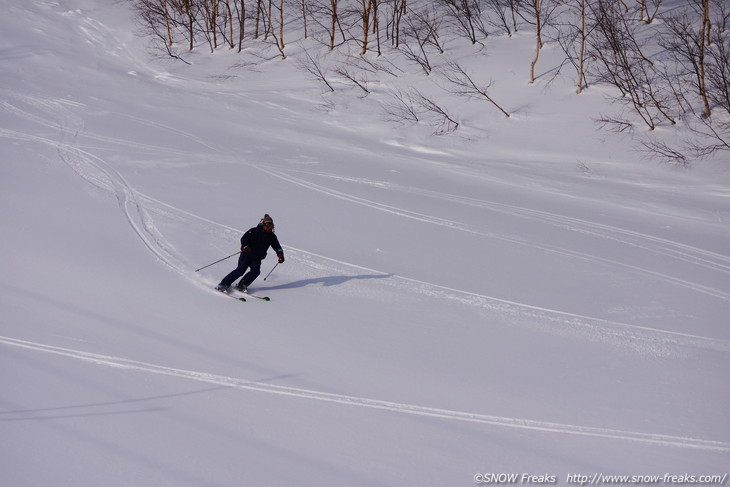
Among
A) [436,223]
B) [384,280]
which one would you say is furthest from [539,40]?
[384,280]

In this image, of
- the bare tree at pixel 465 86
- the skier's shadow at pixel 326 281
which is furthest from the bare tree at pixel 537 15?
the skier's shadow at pixel 326 281

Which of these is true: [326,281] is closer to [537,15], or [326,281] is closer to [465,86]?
[465,86]

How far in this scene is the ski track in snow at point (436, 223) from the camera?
943cm

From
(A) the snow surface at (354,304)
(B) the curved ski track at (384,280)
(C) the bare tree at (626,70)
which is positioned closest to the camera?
(A) the snow surface at (354,304)

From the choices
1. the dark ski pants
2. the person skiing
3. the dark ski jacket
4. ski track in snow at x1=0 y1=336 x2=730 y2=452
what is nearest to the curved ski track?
ski track in snow at x1=0 y1=336 x2=730 y2=452

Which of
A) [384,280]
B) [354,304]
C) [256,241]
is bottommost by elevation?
[354,304]

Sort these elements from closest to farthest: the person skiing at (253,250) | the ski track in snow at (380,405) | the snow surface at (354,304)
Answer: the snow surface at (354,304) < the ski track in snow at (380,405) < the person skiing at (253,250)

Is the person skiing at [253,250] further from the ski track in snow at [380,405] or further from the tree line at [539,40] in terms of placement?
the tree line at [539,40]

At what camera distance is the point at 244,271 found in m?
9.97

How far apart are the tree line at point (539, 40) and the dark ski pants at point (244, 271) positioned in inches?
542

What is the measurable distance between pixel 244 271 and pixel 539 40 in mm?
Result: 18054

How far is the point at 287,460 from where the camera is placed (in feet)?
20.5

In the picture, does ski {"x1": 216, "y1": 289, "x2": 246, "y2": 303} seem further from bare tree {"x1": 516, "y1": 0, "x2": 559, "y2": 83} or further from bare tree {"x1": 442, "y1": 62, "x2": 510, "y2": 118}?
bare tree {"x1": 516, "y1": 0, "x2": 559, "y2": 83}

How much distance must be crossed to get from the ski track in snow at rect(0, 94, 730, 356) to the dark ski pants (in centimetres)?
54
